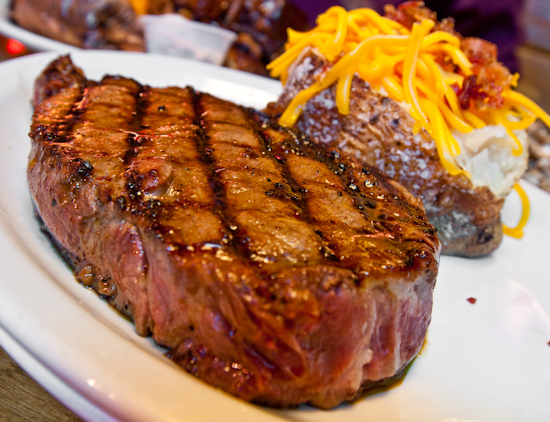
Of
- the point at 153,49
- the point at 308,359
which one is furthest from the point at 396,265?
the point at 153,49

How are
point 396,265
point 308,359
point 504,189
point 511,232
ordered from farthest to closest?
point 511,232 < point 504,189 < point 396,265 < point 308,359

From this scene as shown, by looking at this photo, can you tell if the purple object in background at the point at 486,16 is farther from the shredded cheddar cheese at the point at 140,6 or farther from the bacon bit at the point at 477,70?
the bacon bit at the point at 477,70

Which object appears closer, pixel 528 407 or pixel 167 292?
pixel 167 292

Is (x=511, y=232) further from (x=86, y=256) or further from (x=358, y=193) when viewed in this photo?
(x=86, y=256)

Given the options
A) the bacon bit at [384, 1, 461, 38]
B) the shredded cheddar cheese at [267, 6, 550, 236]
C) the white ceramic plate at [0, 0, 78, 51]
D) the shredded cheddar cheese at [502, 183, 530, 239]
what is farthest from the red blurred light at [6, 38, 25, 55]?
the shredded cheddar cheese at [502, 183, 530, 239]

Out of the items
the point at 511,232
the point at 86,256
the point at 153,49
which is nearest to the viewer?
the point at 86,256

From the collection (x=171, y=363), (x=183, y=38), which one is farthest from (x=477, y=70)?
(x=183, y=38)

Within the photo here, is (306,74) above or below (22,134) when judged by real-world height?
above

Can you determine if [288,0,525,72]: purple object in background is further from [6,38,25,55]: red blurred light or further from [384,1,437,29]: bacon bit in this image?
[384,1,437,29]: bacon bit
